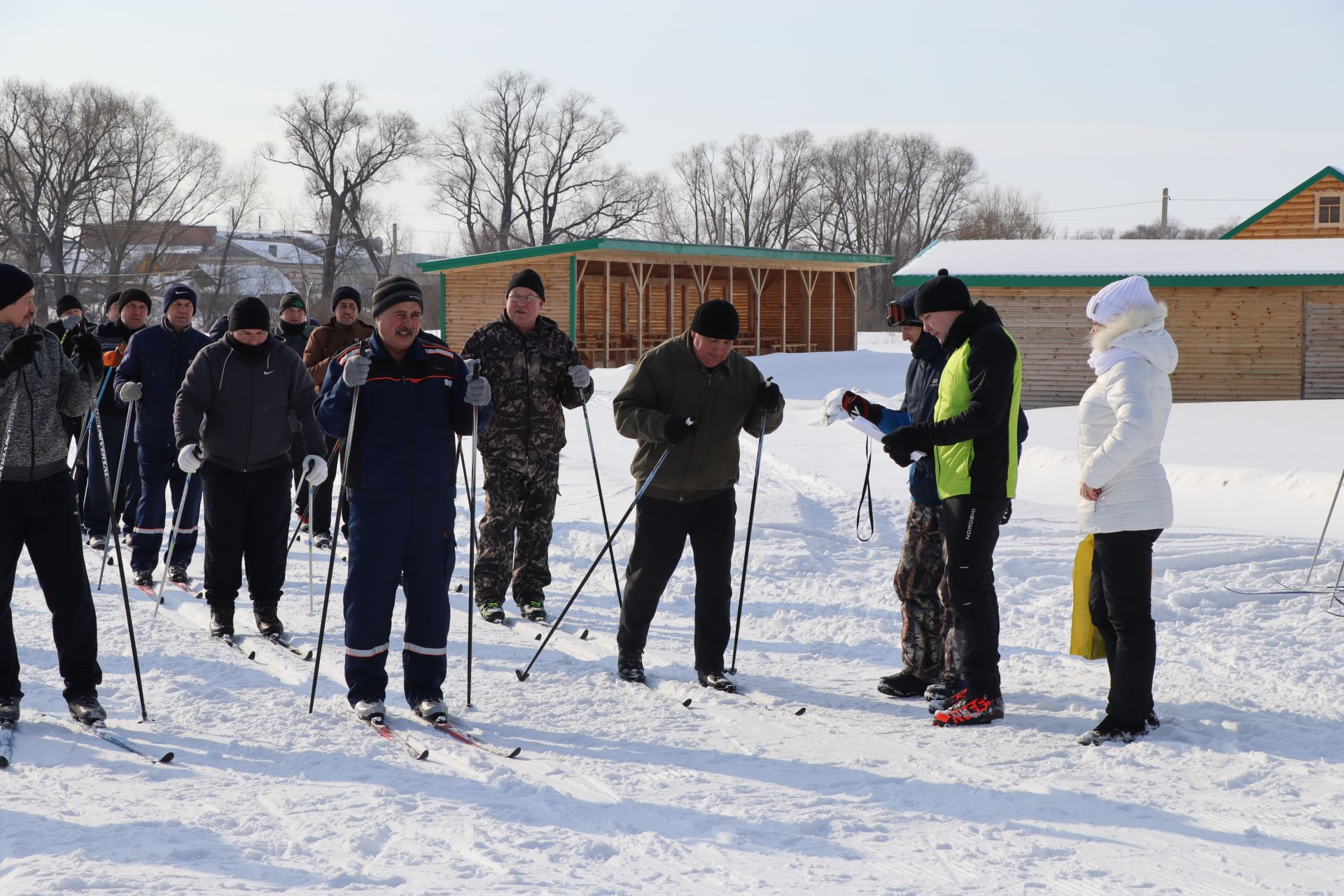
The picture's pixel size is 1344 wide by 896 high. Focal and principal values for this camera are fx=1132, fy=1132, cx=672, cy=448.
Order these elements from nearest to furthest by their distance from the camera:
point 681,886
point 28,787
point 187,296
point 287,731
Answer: point 681,886 < point 28,787 < point 287,731 < point 187,296

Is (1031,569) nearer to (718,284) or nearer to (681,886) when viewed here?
(681,886)

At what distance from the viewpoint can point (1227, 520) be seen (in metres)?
9.23

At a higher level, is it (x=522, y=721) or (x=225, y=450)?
(x=225, y=450)

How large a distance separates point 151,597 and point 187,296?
1.85m

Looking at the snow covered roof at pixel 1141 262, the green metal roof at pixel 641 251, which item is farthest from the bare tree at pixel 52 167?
the snow covered roof at pixel 1141 262

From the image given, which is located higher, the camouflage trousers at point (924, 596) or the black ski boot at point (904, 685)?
the camouflage trousers at point (924, 596)

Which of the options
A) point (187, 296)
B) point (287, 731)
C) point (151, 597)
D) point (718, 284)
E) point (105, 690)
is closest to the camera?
point (287, 731)

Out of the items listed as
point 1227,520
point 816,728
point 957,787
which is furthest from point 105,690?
point 1227,520

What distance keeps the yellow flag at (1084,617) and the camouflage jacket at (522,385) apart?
2.71m

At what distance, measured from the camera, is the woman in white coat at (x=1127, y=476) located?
404 cm

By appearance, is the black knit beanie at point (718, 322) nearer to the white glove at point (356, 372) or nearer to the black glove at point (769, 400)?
the black glove at point (769, 400)

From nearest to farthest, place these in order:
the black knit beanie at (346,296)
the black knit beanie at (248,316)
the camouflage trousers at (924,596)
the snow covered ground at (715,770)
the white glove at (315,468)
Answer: the snow covered ground at (715,770)
the camouflage trousers at (924,596)
the white glove at (315,468)
the black knit beanie at (248,316)
the black knit beanie at (346,296)

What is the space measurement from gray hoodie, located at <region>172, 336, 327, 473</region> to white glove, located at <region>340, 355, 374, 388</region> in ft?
5.25

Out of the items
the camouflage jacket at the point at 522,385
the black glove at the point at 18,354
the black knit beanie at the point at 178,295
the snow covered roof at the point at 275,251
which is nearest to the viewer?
the black glove at the point at 18,354
